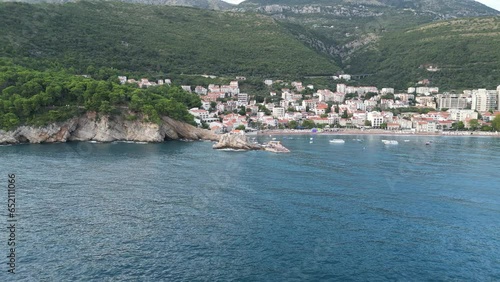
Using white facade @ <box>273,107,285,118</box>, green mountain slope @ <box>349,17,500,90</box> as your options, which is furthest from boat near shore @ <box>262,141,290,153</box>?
green mountain slope @ <box>349,17,500,90</box>

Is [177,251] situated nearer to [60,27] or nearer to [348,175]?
[348,175]

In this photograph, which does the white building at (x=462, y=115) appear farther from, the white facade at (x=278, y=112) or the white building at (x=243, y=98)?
the white building at (x=243, y=98)

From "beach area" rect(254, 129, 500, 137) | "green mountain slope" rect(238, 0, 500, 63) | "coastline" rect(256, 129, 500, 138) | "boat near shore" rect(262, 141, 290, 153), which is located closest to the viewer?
"boat near shore" rect(262, 141, 290, 153)

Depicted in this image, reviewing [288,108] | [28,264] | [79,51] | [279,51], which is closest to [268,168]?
[28,264]

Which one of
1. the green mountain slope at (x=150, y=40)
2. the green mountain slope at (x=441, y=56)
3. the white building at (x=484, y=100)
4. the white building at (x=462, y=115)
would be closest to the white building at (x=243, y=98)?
the green mountain slope at (x=150, y=40)

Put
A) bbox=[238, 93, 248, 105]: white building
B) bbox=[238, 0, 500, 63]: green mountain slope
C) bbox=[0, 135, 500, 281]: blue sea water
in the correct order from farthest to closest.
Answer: bbox=[238, 0, 500, 63]: green mountain slope → bbox=[238, 93, 248, 105]: white building → bbox=[0, 135, 500, 281]: blue sea water

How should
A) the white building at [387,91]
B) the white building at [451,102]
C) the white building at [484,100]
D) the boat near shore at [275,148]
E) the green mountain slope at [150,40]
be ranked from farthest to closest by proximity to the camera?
the white building at [387,91]
the white building at [451,102]
the white building at [484,100]
the green mountain slope at [150,40]
the boat near shore at [275,148]

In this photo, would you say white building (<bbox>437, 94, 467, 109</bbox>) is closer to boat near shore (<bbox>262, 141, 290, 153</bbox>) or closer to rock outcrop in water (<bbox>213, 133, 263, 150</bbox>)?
boat near shore (<bbox>262, 141, 290, 153</bbox>)
